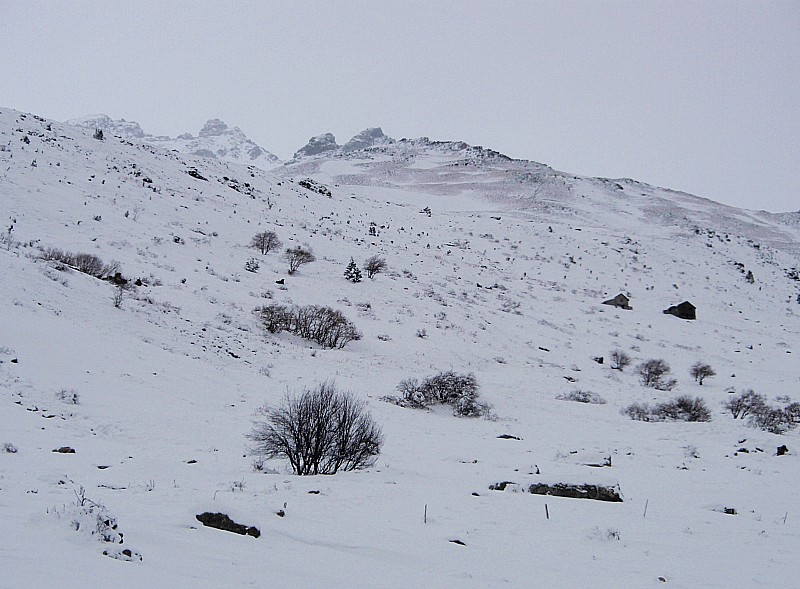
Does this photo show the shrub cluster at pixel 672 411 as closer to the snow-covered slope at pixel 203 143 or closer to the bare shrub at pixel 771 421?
the bare shrub at pixel 771 421

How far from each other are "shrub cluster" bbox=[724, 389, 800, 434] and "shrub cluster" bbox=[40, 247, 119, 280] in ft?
73.3

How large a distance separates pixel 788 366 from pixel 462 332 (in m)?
17.6

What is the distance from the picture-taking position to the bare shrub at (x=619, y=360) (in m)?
23.9

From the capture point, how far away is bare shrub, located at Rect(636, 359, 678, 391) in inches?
866

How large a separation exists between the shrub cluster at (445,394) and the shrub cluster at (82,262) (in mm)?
11474

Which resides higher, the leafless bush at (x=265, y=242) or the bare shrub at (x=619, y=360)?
the leafless bush at (x=265, y=242)

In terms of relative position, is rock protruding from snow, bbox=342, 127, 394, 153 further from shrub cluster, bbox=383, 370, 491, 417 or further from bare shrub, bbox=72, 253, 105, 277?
shrub cluster, bbox=383, 370, 491, 417

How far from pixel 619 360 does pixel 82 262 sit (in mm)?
23510

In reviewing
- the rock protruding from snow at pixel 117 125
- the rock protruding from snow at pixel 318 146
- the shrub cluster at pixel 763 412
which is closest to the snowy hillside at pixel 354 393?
the shrub cluster at pixel 763 412

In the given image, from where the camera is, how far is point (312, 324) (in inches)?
800

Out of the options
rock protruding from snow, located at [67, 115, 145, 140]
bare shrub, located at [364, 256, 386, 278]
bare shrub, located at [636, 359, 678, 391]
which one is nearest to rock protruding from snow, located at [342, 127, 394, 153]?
rock protruding from snow, located at [67, 115, 145, 140]

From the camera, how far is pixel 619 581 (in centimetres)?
477

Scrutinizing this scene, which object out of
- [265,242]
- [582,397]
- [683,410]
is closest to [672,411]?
[683,410]

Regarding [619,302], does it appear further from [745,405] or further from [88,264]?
[88,264]
